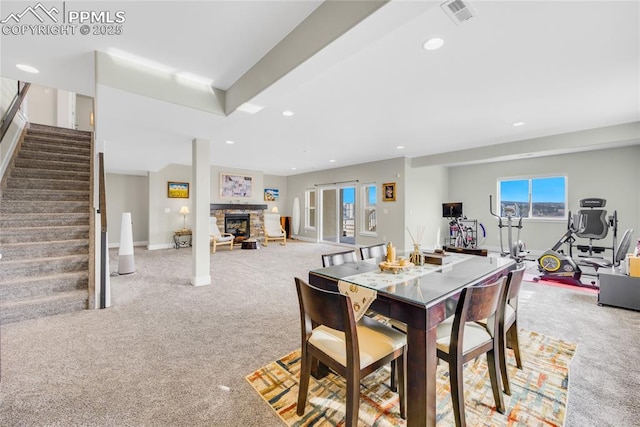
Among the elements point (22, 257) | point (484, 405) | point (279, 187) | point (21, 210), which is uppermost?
point (279, 187)

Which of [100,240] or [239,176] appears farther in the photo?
[239,176]

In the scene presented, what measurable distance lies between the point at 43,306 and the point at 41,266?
572 mm

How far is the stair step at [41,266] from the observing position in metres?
2.97

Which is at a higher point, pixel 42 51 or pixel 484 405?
pixel 42 51

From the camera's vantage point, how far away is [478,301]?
1336 mm

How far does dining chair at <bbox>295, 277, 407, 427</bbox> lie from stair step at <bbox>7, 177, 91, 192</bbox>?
473 cm

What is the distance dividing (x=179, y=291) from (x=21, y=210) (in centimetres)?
241

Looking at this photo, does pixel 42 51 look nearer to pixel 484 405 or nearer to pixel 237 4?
pixel 237 4

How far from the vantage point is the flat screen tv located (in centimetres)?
727

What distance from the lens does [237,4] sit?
69.2 inches

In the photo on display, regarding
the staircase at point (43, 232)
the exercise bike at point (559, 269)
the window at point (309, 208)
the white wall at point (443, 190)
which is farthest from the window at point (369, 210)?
the staircase at point (43, 232)

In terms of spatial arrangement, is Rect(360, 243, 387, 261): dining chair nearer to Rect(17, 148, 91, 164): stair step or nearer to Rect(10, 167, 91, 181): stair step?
Rect(10, 167, 91, 181): stair step

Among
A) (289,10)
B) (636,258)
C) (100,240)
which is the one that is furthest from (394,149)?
(100,240)

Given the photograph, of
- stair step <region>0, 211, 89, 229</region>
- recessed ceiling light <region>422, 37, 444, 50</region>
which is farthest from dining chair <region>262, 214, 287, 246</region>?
recessed ceiling light <region>422, 37, 444, 50</region>
